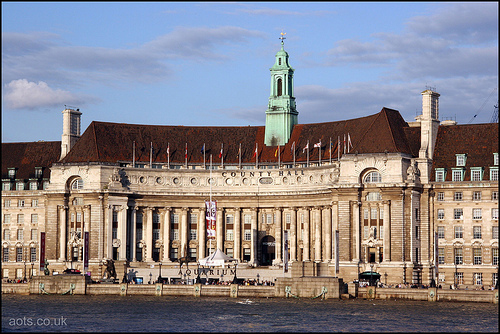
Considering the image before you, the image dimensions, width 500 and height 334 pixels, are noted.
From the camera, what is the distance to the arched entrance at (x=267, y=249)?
175 metres

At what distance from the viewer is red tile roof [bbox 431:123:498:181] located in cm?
15088

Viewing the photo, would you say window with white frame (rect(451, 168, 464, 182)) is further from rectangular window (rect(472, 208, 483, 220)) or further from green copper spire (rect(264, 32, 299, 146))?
green copper spire (rect(264, 32, 299, 146))

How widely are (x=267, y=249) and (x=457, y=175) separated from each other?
38134 millimetres

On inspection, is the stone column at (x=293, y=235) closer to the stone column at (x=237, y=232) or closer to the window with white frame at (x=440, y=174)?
the stone column at (x=237, y=232)

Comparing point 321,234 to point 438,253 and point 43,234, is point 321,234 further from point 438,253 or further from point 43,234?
point 43,234

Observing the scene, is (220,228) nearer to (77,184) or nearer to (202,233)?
(202,233)

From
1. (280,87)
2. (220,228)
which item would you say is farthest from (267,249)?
(280,87)

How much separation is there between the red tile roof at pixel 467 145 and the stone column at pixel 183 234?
43.8 m

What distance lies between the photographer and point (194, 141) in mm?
179625

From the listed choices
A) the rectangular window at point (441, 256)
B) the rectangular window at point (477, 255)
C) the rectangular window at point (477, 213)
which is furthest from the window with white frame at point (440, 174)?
the rectangular window at point (477, 255)

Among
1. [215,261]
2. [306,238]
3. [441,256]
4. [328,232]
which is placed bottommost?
[215,261]

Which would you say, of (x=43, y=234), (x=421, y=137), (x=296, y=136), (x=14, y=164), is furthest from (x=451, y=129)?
(x=14, y=164)

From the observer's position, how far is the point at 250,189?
174 meters

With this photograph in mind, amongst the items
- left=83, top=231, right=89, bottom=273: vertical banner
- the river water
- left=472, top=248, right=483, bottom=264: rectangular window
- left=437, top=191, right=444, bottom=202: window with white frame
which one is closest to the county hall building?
left=472, top=248, right=483, bottom=264: rectangular window
